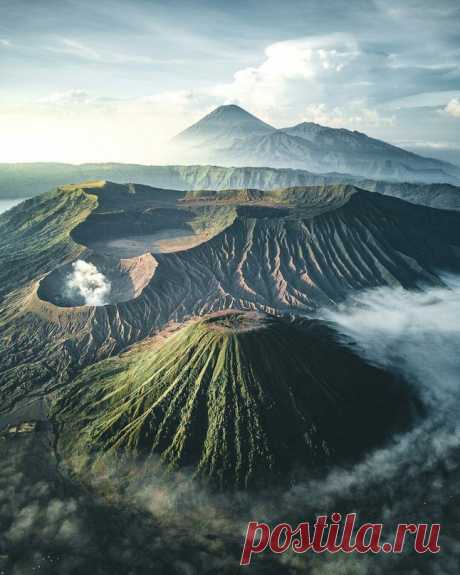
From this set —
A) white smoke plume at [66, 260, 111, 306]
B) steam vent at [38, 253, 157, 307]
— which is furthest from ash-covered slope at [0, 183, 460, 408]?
white smoke plume at [66, 260, 111, 306]

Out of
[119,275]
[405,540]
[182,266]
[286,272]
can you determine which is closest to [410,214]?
[286,272]

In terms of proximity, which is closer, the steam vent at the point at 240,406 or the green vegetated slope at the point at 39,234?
the steam vent at the point at 240,406

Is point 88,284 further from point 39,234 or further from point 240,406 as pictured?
point 240,406

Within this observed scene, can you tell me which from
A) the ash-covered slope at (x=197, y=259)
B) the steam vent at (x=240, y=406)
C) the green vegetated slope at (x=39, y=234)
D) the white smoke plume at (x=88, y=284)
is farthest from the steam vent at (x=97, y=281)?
the steam vent at (x=240, y=406)

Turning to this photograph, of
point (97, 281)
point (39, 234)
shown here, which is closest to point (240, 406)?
point (97, 281)

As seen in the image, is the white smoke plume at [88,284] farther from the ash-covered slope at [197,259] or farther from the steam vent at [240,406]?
the steam vent at [240,406]

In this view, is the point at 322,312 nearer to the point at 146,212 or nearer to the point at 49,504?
the point at 49,504

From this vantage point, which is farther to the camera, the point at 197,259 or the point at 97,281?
the point at 197,259
